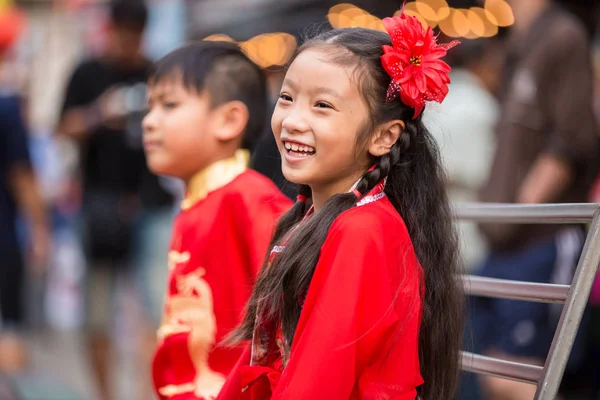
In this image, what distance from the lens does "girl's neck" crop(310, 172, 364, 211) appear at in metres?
2.15

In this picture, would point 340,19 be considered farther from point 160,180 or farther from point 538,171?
point 538,171

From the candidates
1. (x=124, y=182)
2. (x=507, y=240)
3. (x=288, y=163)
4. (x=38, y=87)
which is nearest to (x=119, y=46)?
(x=124, y=182)

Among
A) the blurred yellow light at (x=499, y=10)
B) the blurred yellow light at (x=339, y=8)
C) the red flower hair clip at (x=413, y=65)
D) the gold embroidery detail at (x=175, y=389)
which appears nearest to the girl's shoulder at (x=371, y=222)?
the red flower hair clip at (x=413, y=65)

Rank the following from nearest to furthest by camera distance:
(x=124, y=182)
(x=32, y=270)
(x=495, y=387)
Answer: (x=495, y=387)
(x=124, y=182)
(x=32, y=270)

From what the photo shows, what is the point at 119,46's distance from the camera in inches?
215

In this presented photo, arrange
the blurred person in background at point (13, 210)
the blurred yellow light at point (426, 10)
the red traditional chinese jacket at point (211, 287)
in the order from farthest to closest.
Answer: the blurred yellow light at point (426, 10)
the blurred person in background at point (13, 210)
the red traditional chinese jacket at point (211, 287)

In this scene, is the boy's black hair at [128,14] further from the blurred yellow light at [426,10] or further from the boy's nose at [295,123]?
the boy's nose at [295,123]

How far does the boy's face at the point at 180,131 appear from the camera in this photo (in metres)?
2.82

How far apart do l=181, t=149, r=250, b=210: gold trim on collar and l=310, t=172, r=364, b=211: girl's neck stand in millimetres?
636

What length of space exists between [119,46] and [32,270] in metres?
3.98

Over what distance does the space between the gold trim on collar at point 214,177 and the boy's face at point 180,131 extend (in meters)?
0.03

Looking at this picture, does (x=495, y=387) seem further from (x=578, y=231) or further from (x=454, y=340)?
(x=454, y=340)

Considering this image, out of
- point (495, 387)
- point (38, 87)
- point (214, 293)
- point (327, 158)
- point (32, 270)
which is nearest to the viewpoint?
point (327, 158)

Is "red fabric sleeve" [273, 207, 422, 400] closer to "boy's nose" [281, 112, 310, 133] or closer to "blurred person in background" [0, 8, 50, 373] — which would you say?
"boy's nose" [281, 112, 310, 133]
